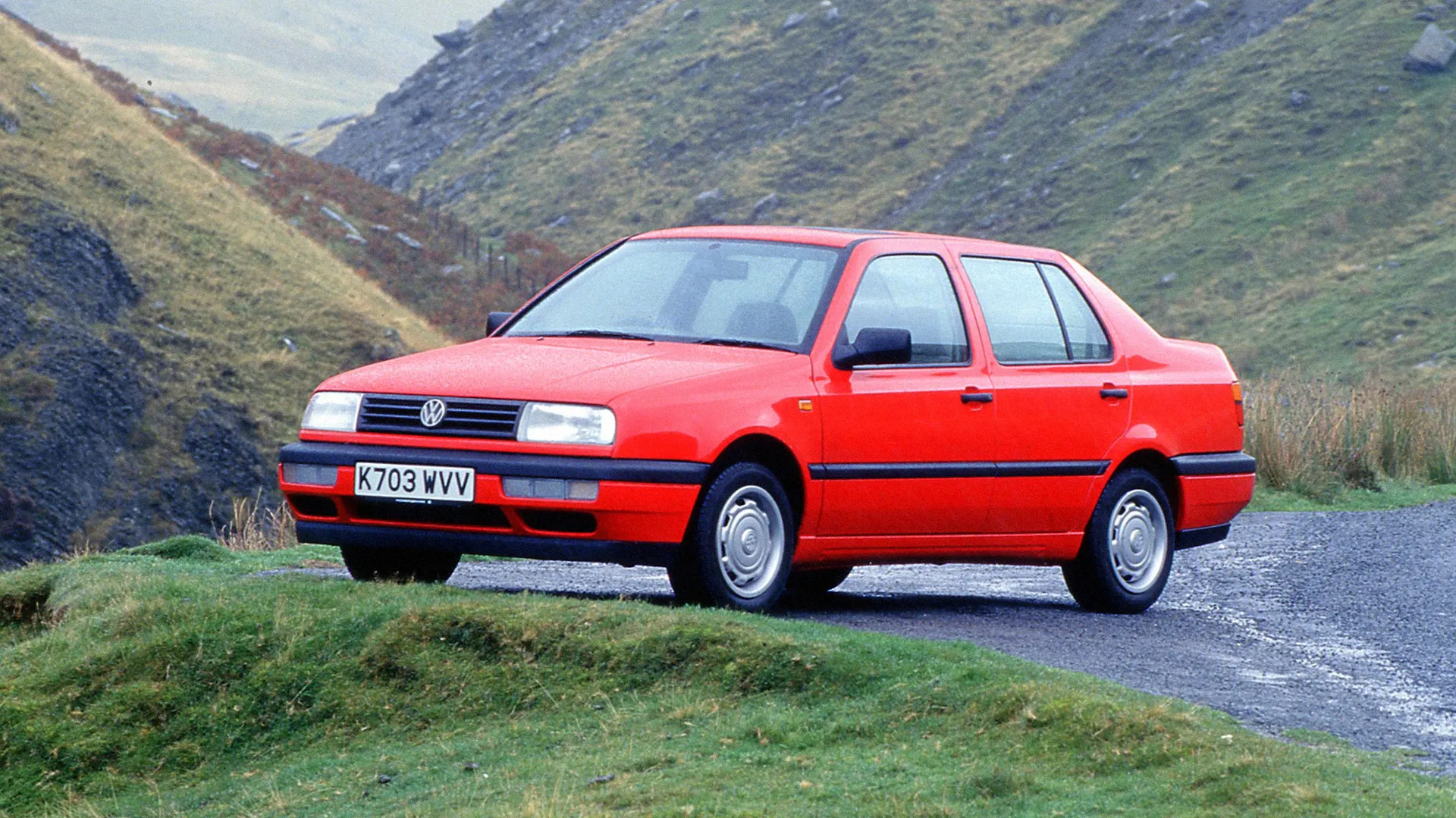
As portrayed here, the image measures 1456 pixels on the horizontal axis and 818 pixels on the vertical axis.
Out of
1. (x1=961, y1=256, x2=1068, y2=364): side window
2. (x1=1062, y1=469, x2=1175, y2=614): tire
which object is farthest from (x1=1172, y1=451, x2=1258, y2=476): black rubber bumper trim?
(x1=961, y1=256, x2=1068, y2=364): side window

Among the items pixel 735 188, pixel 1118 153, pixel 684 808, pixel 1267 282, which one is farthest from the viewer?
pixel 735 188

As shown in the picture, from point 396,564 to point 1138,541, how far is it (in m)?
3.69

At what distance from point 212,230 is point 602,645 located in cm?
3349

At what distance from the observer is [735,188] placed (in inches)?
2785

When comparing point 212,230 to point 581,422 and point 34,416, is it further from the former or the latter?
point 581,422

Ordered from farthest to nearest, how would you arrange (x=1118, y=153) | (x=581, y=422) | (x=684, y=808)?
(x=1118, y=153), (x=581, y=422), (x=684, y=808)

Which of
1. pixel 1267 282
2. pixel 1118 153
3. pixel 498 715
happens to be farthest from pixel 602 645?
pixel 1118 153

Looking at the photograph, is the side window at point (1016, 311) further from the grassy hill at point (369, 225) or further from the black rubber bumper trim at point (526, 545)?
the grassy hill at point (369, 225)

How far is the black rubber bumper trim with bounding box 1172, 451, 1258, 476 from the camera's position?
370 inches

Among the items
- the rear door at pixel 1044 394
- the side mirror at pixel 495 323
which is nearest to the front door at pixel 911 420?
Result: the rear door at pixel 1044 394

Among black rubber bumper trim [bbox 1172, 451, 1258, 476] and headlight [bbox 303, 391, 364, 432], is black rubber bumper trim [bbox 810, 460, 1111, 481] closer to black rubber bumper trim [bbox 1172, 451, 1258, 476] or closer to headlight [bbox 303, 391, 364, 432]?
black rubber bumper trim [bbox 1172, 451, 1258, 476]

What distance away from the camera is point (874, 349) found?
7.79 meters

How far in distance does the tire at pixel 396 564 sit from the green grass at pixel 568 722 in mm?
204

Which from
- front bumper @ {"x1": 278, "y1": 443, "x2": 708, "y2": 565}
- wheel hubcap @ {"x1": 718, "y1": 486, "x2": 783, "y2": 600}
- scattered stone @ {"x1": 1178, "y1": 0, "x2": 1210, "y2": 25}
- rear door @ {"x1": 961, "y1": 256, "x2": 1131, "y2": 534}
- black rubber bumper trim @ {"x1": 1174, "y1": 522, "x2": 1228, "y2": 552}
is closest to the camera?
front bumper @ {"x1": 278, "y1": 443, "x2": 708, "y2": 565}
